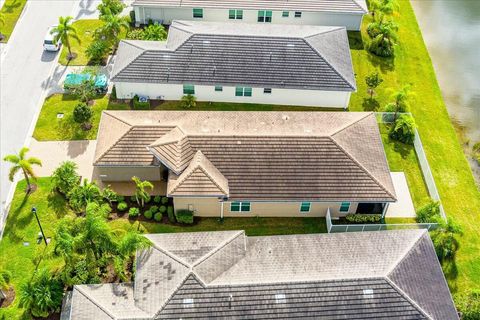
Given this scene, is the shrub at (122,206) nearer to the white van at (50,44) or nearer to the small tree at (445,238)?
the white van at (50,44)

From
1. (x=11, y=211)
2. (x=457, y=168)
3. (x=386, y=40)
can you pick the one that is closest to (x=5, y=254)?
(x=11, y=211)

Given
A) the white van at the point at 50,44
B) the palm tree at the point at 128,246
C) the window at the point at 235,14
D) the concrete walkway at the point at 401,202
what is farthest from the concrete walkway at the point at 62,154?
the concrete walkway at the point at 401,202

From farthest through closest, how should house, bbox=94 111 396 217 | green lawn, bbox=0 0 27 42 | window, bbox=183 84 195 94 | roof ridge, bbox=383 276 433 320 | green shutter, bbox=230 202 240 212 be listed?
1. green lawn, bbox=0 0 27 42
2. window, bbox=183 84 195 94
3. green shutter, bbox=230 202 240 212
4. house, bbox=94 111 396 217
5. roof ridge, bbox=383 276 433 320

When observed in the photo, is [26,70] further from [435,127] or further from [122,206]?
[435,127]

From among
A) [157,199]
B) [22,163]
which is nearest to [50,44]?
[22,163]

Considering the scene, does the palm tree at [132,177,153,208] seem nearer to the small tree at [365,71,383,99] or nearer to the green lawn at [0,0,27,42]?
the small tree at [365,71,383,99]

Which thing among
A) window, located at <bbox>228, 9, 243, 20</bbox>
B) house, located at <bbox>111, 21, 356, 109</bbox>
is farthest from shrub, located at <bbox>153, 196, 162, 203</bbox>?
window, located at <bbox>228, 9, 243, 20</bbox>
